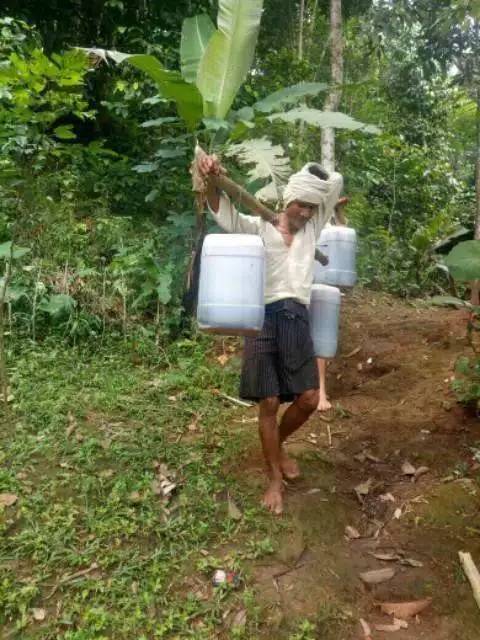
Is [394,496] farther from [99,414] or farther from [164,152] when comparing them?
[164,152]

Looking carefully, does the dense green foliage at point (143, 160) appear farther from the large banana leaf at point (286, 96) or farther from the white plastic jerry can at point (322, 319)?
the white plastic jerry can at point (322, 319)

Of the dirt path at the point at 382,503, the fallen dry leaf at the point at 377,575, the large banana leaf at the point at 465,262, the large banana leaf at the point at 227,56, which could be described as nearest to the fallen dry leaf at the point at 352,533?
the dirt path at the point at 382,503

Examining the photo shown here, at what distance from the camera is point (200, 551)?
9.39ft

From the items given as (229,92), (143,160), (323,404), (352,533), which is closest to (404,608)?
(352,533)

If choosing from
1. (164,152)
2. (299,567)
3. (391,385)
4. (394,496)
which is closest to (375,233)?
(391,385)

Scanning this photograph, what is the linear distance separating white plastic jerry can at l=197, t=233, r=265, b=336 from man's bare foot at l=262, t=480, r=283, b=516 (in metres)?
0.97

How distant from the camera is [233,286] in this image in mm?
2631

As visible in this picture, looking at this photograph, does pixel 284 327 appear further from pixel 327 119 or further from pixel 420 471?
pixel 420 471

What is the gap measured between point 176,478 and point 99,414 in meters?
0.82

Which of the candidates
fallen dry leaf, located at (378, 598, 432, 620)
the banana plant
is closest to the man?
the banana plant

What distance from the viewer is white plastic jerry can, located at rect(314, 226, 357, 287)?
14.3 ft

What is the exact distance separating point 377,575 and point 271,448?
2.61 feet

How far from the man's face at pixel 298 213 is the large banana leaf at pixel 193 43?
3.67 feet

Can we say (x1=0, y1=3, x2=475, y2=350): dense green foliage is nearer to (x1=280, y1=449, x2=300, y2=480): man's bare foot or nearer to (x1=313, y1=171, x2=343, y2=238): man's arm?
(x1=313, y1=171, x2=343, y2=238): man's arm
